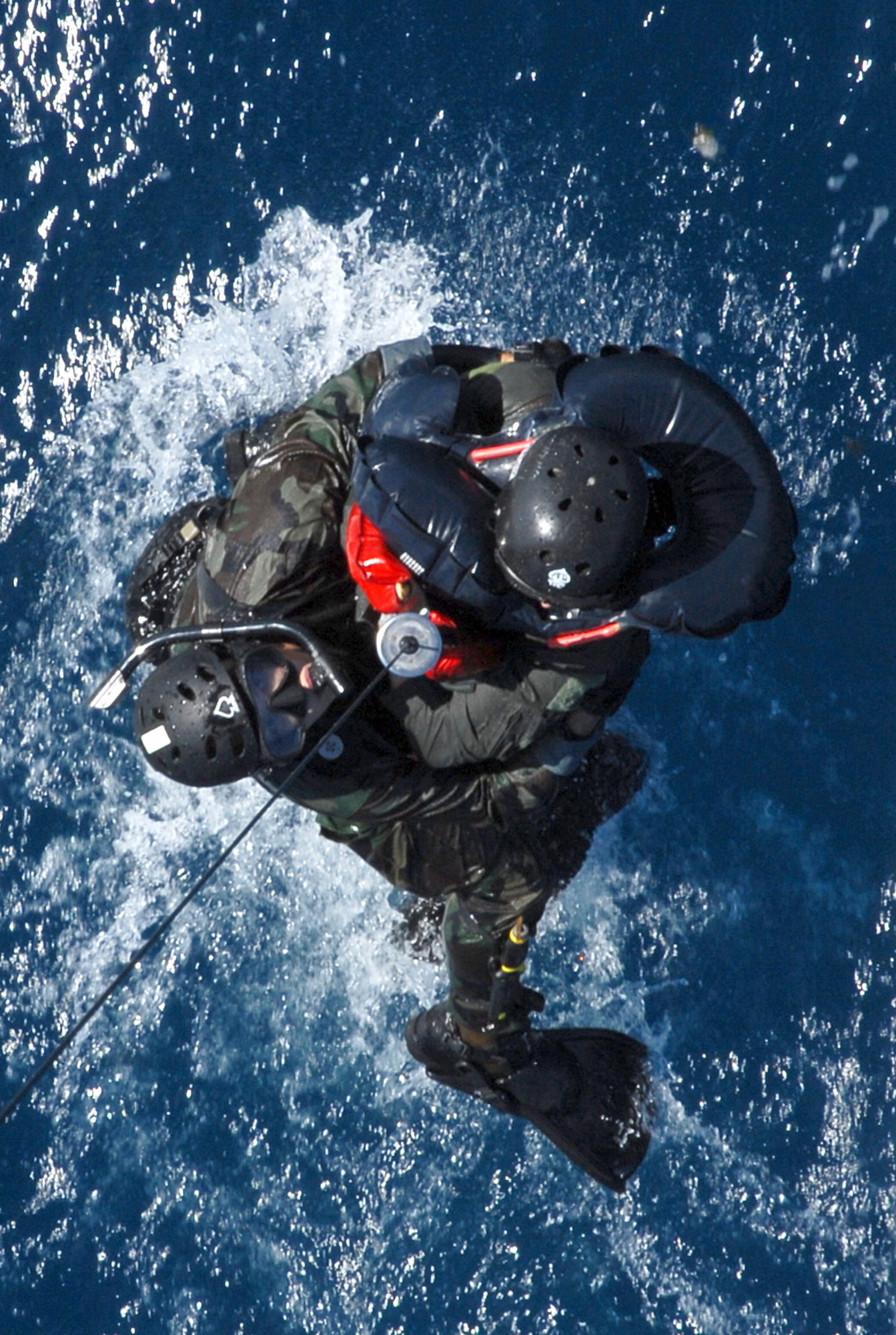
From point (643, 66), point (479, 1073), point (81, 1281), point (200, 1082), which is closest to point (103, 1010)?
point (200, 1082)

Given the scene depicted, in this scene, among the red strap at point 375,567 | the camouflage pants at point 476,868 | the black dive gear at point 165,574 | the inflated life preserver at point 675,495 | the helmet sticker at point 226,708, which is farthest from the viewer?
the black dive gear at point 165,574

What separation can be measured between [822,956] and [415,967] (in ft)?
7.49

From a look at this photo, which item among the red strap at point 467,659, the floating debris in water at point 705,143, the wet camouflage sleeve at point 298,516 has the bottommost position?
the red strap at point 467,659

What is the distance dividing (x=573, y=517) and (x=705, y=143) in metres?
3.80

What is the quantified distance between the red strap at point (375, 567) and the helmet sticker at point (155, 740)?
35.1 inches

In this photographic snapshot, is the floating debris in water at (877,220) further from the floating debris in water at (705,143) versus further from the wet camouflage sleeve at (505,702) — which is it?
the wet camouflage sleeve at (505,702)

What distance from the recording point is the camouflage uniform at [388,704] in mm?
4930

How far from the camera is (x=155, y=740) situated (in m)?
4.48

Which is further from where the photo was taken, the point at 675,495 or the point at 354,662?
the point at 354,662

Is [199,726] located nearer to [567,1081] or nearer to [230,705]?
[230,705]

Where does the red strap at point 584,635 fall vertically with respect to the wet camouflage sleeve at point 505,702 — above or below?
above

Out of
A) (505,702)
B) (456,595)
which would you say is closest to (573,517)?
(456,595)

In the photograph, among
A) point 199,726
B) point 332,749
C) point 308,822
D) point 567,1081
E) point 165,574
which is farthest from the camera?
point 308,822

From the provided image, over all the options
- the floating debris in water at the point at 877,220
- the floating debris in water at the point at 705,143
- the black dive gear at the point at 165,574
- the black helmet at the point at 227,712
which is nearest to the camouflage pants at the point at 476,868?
the black helmet at the point at 227,712
